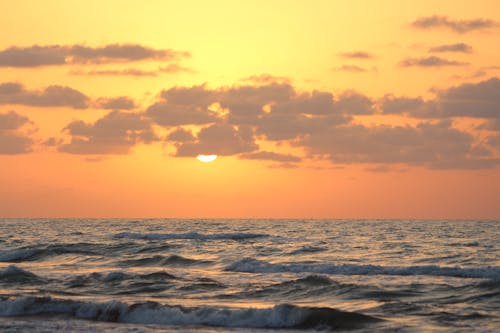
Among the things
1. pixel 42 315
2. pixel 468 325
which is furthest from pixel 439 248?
pixel 42 315

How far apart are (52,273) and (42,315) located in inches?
594

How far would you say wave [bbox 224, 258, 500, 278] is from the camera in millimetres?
37719

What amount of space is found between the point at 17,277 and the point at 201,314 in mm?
15657

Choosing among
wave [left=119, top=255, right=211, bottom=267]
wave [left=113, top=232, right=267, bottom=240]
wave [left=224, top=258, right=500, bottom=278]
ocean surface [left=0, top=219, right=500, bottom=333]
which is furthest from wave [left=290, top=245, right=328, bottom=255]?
wave [left=113, top=232, right=267, bottom=240]

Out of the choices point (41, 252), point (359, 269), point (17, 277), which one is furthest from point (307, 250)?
point (17, 277)

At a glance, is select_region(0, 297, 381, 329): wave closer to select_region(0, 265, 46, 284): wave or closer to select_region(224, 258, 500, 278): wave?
select_region(0, 265, 46, 284): wave

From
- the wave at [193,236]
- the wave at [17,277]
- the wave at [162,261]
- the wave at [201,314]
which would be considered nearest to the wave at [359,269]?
the wave at [162,261]

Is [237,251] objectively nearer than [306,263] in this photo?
No

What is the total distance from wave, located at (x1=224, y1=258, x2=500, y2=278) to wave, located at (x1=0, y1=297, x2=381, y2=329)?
45.0ft

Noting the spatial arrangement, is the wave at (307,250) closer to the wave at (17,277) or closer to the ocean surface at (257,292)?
the ocean surface at (257,292)

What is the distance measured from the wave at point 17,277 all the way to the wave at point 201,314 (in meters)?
9.11

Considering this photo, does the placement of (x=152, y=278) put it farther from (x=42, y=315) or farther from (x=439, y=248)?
(x=439, y=248)

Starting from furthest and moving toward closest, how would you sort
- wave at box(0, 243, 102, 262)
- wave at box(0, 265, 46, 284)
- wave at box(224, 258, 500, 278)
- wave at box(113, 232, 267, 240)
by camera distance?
1. wave at box(113, 232, 267, 240)
2. wave at box(0, 243, 102, 262)
3. wave at box(224, 258, 500, 278)
4. wave at box(0, 265, 46, 284)

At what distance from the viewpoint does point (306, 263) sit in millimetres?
43219
